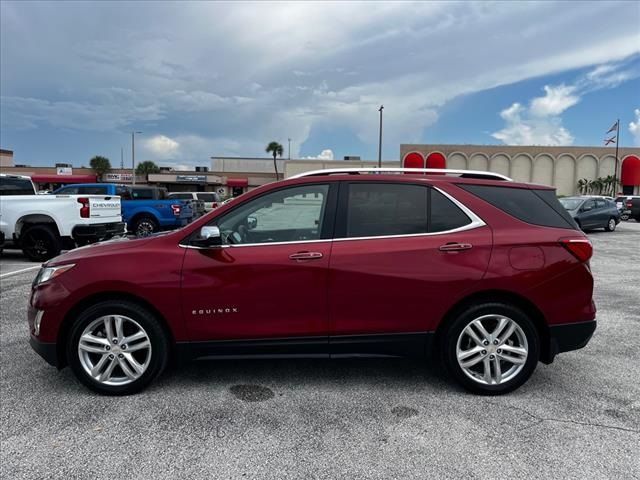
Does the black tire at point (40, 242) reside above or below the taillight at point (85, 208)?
below

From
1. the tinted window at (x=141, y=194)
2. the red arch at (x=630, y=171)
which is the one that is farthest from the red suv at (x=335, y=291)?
the red arch at (x=630, y=171)

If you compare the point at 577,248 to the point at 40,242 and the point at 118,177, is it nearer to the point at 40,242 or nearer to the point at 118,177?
the point at 40,242

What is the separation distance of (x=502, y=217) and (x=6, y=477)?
12.1ft

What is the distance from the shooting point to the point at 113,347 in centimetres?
355

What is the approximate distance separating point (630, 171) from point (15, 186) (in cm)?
6793

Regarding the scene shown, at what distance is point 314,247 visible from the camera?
3.52 metres

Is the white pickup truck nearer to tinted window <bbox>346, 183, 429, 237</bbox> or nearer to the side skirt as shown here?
the side skirt

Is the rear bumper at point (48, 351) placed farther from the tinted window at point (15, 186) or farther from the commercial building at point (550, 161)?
the commercial building at point (550, 161)

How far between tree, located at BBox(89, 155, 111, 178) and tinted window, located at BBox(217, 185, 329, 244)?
246ft

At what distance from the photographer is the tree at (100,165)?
70938 mm

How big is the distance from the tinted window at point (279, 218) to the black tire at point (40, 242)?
27.0 feet

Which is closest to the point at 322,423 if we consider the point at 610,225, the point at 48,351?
the point at 48,351

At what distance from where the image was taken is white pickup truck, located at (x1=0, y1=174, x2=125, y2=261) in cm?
1009

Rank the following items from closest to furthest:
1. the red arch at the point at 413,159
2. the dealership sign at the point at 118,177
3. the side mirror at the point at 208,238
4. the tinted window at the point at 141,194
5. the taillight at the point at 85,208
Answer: the side mirror at the point at 208,238, the taillight at the point at 85,208, the tinted window at the point at 141,194, the red arch at the point at 413,159, the dealership sign at the point at 118,177
